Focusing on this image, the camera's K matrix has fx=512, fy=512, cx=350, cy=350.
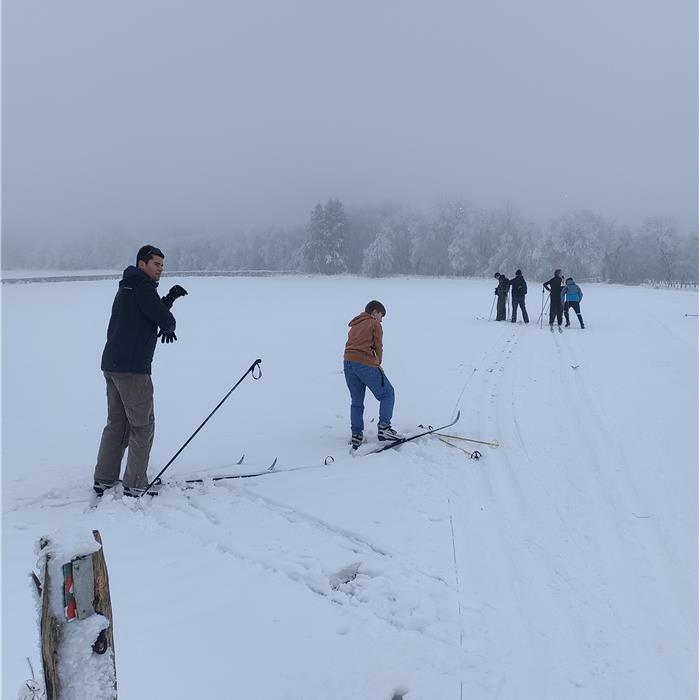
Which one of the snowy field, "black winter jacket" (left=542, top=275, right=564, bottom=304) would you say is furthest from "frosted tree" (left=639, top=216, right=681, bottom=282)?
the snowy field

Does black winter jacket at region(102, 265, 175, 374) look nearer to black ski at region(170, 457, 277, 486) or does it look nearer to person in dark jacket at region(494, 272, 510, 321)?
black ski at region(170, 457, 277, 486)

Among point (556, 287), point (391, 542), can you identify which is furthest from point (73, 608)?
point (556, 287)

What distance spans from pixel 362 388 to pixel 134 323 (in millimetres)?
3005

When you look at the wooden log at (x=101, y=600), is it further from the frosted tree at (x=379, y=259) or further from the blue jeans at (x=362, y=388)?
the frosted tree at (x=379, y=259)

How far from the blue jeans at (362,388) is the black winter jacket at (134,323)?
8.27ft

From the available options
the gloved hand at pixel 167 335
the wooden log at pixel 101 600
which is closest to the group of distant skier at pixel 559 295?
the gloved hand at pixel 167 335

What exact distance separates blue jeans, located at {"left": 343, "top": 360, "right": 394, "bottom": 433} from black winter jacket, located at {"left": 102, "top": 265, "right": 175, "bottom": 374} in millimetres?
2521

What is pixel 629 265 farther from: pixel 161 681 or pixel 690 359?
pixel 161 681

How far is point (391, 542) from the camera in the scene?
168 inches

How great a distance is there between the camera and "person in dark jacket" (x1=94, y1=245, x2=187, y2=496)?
4914 millimetres

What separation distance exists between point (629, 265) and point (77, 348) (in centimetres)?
6572

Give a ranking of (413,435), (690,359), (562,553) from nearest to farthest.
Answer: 1. (562,553)
2. (413,435)
3. (690,359)

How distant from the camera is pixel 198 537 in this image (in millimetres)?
4285

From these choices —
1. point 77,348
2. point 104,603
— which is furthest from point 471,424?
point 77,348
